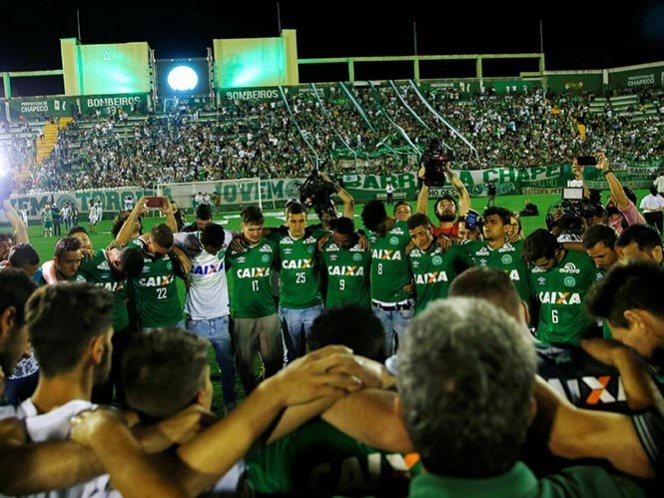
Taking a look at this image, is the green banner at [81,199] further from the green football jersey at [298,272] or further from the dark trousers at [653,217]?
the green football jersey at [298,272]

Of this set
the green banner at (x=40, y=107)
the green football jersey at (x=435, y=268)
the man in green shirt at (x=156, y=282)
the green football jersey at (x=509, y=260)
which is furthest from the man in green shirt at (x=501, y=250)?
the green banner at (x=40, y=107)

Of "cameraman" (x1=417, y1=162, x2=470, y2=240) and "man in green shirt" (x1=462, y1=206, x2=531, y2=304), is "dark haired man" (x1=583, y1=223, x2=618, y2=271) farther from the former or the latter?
"cameraman" (x1=417, y1=162, x2=470, y2=240)

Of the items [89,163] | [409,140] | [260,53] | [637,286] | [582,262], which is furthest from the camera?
[260,53]

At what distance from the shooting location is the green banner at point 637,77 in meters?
63.7

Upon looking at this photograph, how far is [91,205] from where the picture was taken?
32969 millimetres

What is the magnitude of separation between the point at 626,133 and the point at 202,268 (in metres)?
59.2

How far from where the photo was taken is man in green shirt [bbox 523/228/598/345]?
622 centimetres

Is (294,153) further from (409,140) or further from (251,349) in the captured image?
(251,349)

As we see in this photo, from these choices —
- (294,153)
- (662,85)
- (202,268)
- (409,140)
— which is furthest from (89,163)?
(662,85)

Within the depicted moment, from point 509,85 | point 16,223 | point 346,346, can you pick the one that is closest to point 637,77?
point 509,85

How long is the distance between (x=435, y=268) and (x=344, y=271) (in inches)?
43.0

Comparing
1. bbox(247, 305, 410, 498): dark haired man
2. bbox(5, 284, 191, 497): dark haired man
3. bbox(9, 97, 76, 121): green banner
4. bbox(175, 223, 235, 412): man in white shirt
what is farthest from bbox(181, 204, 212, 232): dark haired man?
bbox(9, 97, 76, 121): green banner

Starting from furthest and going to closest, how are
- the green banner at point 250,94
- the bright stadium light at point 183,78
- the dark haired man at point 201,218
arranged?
1. the green banner at point 250,94
2. the bright stadium light at point 183,78
3. the dark haired man at point 201,218

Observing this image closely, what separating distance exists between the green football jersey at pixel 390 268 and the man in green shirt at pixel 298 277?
28.2 inches
